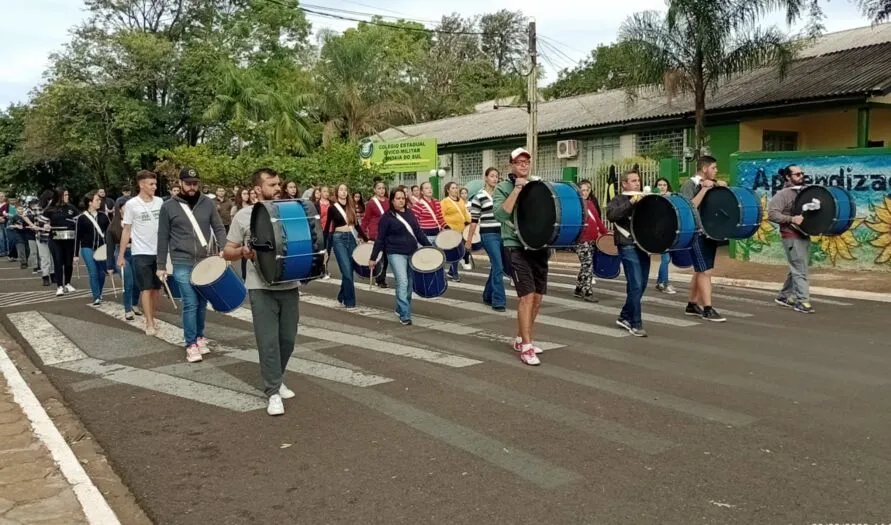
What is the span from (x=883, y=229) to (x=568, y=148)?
530 inches

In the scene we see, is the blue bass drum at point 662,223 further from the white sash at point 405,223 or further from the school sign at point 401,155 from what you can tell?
the school sign at point 401,155

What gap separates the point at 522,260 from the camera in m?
7.36

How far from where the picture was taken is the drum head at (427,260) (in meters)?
9.84

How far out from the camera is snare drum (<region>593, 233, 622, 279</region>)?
432 inches

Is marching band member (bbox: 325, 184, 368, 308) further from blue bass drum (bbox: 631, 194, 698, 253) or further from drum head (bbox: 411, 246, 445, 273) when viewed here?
blue bass drum (bbox: 631, 194, 698, 253)

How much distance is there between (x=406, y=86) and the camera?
2010 inches

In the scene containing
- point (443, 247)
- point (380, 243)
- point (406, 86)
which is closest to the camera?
point (380, 243)

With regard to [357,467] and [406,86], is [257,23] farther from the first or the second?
[357,467]

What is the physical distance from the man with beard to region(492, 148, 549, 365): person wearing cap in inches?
84.1

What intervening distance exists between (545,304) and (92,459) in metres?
6.96

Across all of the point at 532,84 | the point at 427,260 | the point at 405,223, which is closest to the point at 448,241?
the point at 427,260

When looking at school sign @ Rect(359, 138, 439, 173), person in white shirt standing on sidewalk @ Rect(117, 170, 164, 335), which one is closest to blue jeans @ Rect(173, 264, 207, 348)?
person in white shirt standing on sidewalk @ Rect(117, 170, 164, 335)

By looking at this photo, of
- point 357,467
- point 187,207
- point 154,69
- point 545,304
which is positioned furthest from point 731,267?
point 154,69

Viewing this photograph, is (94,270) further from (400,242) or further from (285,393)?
(285,393)
